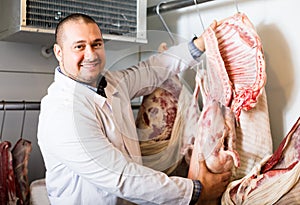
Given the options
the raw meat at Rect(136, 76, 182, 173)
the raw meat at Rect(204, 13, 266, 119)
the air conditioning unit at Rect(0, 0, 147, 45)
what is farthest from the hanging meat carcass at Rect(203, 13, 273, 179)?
the air conditioning unit at Rect(0, 0, 147, 45)

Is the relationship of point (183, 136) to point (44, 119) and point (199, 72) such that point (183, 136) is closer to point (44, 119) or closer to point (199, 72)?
point (199, 72)

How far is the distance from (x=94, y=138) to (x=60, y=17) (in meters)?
0.47

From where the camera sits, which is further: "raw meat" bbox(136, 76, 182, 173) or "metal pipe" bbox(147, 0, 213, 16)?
"metal pipe" bbox(147, 0, 213, 16)

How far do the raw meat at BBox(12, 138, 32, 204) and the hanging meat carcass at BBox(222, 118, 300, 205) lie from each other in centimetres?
59

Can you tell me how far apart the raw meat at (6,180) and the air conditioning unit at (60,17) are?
1.19 feet

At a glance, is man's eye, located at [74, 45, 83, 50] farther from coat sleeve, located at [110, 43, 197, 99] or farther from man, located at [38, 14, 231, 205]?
coat sleeve, located at [110, 43, 197, 99]

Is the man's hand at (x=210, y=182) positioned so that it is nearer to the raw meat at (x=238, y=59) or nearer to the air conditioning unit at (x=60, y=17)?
the raw meat at (x=238, y=59)

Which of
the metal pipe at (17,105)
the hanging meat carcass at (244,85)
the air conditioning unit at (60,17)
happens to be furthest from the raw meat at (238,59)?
the metal pipe at (17,105)

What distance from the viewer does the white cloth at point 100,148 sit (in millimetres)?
1107

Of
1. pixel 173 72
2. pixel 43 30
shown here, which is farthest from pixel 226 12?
pixel 43 30

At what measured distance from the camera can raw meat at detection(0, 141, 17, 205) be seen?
133 centimetres

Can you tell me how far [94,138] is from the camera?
43.4 inches

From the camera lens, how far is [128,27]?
150 cm

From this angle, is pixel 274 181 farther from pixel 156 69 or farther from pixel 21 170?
pixel 21 170
